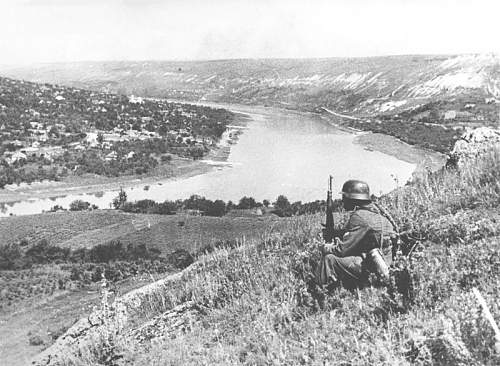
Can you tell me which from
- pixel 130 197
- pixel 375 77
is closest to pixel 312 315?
pixel 130 197

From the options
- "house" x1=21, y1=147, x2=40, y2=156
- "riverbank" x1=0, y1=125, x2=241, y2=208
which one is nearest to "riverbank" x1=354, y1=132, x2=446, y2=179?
"riverbank" x1=0, y1=125, x2=241, y2=208

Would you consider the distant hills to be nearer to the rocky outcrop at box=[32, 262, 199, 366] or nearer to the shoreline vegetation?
the shoreline vegetation

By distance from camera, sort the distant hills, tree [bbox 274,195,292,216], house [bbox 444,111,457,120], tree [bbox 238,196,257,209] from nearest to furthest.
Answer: tree [bbox 274,195,292,216] → tree [bbox 238,196,257,209] → the distant hills → house [bbox 444,111,457,120]

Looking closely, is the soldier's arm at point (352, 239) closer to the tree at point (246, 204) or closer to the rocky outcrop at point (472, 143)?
the rocky outcrop at point (472, 143)

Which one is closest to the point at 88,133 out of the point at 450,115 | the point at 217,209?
the point at 217,209

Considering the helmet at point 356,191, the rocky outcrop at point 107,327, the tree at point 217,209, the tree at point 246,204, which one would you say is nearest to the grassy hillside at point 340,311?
the rocky outcrop at point 107,327

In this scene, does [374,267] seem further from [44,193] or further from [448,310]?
[44,193]
